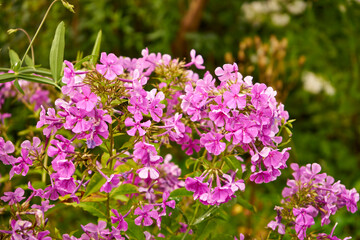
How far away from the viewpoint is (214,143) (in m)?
0.70

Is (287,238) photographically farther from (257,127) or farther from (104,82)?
(104,82)

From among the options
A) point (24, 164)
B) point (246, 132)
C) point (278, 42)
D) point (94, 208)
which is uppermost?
point (246, 132)

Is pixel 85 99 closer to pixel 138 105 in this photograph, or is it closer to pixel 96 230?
pixel 138 105

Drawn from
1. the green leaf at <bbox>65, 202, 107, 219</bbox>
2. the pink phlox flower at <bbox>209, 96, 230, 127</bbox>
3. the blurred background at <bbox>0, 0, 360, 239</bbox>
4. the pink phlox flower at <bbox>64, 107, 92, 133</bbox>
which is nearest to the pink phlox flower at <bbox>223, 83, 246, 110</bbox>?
the pink phlox flower at <bbox>209, 96, 230, 127</bbox>

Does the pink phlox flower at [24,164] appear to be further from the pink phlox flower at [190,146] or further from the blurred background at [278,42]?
the blurred background at [278,42]

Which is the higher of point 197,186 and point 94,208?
point 197,186

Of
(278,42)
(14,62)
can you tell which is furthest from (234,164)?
(278,42)

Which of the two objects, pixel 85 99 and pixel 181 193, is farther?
pixel 181 193

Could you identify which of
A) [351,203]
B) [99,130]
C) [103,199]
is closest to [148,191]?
[103,199]

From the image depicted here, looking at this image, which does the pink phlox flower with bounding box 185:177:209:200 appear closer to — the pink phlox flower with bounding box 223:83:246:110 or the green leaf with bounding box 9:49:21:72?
the pink phlox flower with bounding box 223:83:246:110

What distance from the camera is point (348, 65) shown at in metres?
3.04

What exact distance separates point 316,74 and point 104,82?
289 centimetres

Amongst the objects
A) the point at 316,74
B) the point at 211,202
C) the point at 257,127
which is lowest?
the point at 316,74

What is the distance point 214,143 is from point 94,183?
0.21 meters
